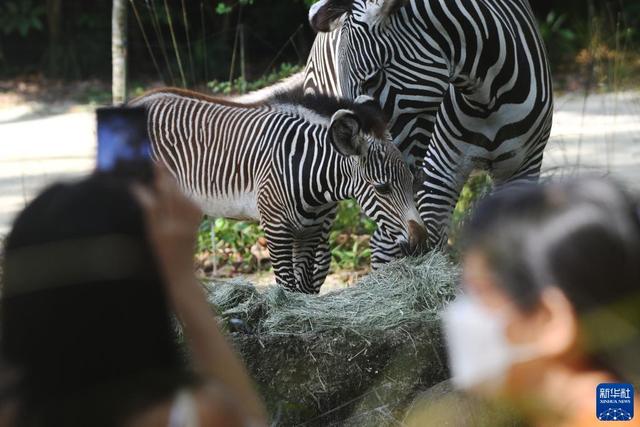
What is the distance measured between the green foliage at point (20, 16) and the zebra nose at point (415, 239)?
35.8ft

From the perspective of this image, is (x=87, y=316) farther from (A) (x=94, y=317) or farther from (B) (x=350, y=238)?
(B) (x=350, y=238)

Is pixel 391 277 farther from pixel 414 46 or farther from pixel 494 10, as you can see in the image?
pixel 494 10

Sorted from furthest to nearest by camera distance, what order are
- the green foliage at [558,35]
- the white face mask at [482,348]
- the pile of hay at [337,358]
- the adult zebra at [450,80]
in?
the green foliage at [558,35]
the adult zebra at [450,80]
the pile of hay at [337,358]
the white face mask at [482,348]

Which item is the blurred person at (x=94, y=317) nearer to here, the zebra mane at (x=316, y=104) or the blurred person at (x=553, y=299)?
the blurred person at (x=553, y=299)

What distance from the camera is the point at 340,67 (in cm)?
505

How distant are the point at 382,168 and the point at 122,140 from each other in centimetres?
270

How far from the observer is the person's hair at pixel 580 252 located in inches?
62.1

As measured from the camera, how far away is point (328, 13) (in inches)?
200

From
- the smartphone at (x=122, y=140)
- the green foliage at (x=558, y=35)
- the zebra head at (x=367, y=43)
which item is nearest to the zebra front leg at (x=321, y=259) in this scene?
the zebra head at (x=367, y=43)

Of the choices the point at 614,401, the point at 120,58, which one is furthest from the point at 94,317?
the point at 120,58

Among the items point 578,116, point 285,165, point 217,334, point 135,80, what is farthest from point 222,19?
point 217,334

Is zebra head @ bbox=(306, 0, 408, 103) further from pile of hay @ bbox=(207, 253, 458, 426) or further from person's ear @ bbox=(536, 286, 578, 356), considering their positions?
person's ear @ bbox=(536, 286, 578, 356)

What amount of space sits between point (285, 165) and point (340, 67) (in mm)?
587

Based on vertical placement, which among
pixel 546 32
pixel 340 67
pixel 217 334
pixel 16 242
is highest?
pixel 546 32
